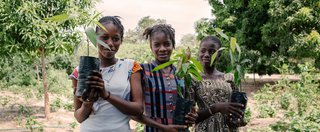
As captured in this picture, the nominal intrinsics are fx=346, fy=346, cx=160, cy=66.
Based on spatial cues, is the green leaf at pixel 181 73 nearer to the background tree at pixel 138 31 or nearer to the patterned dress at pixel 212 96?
the patterned dress at pixel 212 96

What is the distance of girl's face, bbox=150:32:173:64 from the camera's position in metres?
1.67

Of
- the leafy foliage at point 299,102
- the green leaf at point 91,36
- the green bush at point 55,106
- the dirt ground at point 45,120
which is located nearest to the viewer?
the green leaf at point 91,36

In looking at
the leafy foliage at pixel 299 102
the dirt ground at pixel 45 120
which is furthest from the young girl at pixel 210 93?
the dirt ground at pixel 45 120

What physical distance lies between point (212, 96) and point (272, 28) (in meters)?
10.1

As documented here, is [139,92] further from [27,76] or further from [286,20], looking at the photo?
[27,76]

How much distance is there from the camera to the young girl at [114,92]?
4.63ft

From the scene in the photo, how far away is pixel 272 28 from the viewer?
1128cm

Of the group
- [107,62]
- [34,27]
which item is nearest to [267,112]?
[34,27]

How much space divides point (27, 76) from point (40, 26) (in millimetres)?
7827

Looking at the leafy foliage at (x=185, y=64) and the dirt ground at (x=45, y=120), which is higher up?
the leafy foliage at (x=185, y=64)

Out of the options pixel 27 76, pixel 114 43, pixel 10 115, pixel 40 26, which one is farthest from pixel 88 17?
pixel 27 76

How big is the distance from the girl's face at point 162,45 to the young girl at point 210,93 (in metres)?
0.26

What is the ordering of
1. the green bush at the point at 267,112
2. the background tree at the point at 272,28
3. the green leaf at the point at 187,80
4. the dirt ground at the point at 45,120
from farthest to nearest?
the background tree at the point at 272,28
the green bush at the point at 267,112
the dirt ground at the point at 45,120
the green leaf at the point at 187,80

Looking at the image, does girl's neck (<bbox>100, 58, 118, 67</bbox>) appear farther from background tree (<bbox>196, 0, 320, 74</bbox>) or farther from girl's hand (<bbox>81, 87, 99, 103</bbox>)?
background tree (<bbox>196, 0, 320, 74</bbox>)
